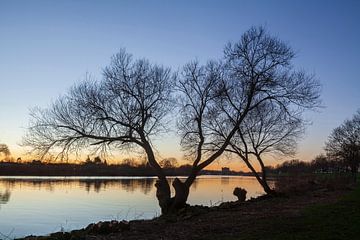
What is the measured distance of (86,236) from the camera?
12.0 metres

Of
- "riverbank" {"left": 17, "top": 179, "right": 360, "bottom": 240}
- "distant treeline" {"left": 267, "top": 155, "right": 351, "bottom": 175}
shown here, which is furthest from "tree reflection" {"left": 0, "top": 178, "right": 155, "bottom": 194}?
"distant treeline" {"left": 267, "top": 155, "right": 351, "bottom": 175}

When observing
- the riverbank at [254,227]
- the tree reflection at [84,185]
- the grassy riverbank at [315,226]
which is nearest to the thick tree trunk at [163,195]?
the riverbank at [254,227]

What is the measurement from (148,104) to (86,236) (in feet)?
34.1

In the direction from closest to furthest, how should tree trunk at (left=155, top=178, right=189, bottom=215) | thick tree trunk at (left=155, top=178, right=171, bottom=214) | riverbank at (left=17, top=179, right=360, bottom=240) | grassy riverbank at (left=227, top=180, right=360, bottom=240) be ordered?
1. grassy riverbank at (left=227, top=180, right=360, bottom=240)
2. riverbank at (left=17, top=179, right=360, bottom=240)
3. tree trunk at (left=155, top=178, right=189, bottom=215)
4. thick tree trunk at (left=155, top=178, right=171, bottom=214)

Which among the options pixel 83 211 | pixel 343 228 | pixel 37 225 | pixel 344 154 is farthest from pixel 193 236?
pixel 344 154

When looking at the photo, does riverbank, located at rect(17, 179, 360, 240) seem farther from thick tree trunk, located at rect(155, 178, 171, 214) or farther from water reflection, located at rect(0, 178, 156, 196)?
water reflection, located at rect(0, 178, 156, 196)

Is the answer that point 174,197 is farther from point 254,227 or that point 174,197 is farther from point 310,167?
point 310,167

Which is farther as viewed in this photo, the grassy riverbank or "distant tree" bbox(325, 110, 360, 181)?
"distant tree" bbox(325, 110, 360, 181)

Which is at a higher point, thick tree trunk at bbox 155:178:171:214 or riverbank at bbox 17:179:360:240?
thick tree trunk at bbox 155:178:171:214

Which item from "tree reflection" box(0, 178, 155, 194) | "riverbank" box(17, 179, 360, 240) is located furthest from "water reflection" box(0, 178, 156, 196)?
"riverbank" box(17, 179, 360, 240)

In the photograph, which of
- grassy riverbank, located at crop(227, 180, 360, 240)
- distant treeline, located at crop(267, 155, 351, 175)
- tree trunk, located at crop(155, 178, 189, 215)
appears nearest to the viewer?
grassy riverbank, located at crop(227, 180, 360, 240)

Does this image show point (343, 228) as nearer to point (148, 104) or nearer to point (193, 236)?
point (193, 236)

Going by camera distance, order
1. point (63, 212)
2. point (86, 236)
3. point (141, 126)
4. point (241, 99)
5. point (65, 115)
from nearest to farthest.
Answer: point (86, 236), point (65, 115), point (141, 126), point (241, 99), point (63, 212)

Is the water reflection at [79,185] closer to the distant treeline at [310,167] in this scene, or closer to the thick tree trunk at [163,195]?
the thick tree trunk at [163,195]
